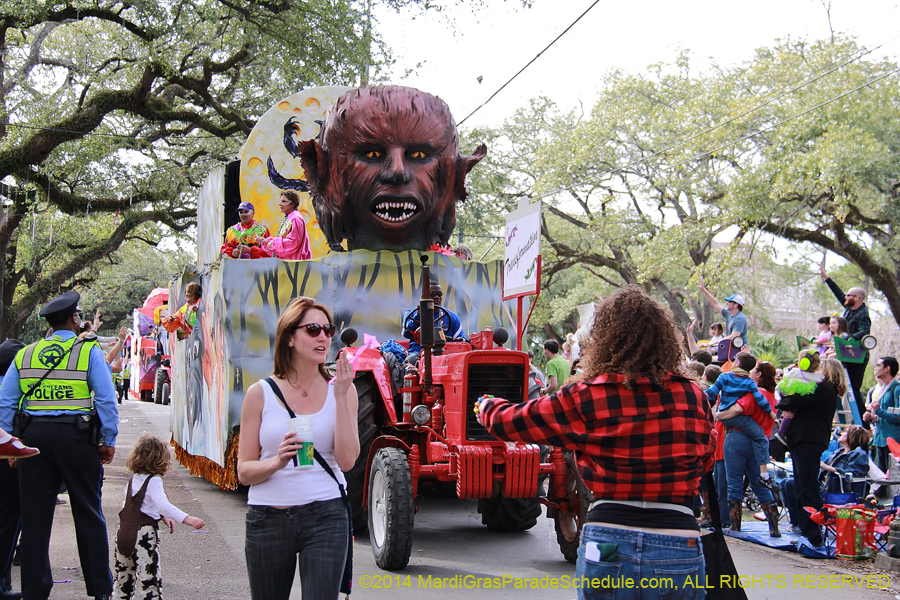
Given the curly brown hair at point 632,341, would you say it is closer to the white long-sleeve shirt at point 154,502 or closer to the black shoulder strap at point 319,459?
the black shoulder strap at point 319,459

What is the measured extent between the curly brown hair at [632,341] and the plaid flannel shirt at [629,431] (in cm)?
5

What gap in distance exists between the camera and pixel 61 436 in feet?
15.8

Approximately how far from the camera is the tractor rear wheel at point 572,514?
6.00m

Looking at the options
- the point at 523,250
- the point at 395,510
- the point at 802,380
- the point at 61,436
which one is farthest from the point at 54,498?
the point at 802,380

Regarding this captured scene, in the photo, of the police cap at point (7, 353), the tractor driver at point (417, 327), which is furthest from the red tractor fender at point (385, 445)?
the police cap at point (7, 353)

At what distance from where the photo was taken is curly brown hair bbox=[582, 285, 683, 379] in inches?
114

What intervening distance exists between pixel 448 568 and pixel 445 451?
85 centimetres

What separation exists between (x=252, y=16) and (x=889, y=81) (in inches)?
521

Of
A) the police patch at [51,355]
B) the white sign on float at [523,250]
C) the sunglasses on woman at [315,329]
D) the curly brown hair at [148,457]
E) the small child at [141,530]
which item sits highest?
the white sign on float at [523,250]

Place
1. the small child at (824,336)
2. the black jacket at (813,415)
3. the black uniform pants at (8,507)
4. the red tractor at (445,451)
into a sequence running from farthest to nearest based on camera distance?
the small child at (824,336) → the black jacket at (813,415) → the red tractor at (445,451) → the black uniform pants at (8,507)

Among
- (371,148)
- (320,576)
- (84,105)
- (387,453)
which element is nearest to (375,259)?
Result: (371,148)

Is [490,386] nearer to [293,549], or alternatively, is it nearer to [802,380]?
[802,380]

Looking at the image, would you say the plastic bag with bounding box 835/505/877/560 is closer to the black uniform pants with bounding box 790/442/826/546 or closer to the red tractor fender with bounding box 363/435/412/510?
the black uniform pants with bounding box 790/442/826/546

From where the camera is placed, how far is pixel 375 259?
8.87 meters
